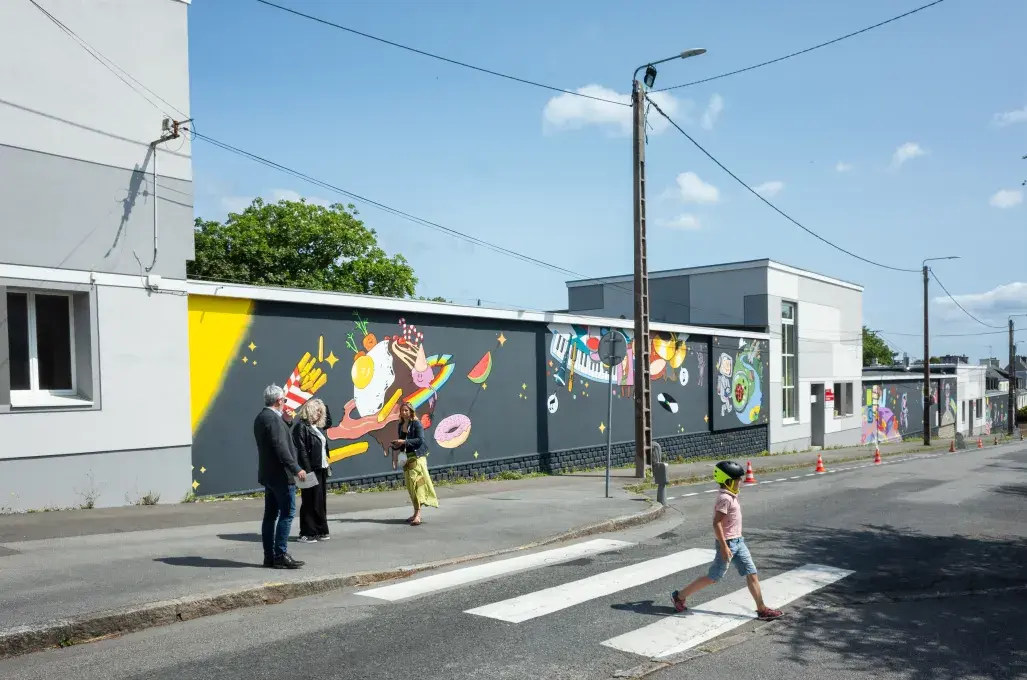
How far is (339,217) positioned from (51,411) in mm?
29301

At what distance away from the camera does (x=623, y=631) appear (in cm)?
Result: 646

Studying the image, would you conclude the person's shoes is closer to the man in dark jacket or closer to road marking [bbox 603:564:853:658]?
the man in dark jacket

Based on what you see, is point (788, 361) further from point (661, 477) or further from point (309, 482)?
point (309, 482)

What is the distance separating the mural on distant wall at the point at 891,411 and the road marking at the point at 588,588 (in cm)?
4059

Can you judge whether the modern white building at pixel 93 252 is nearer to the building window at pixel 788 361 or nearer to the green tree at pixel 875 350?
the building window at pixel 788 361

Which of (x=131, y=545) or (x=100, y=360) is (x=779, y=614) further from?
(x=100, y=360)

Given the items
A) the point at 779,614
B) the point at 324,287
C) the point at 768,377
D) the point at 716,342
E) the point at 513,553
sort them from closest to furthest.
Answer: the point at 779,614 → the point at 513,553 → the point at 716,342 → the point at 768,377 → the point at 324,287

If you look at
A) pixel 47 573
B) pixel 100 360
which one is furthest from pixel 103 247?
pixel 47 573

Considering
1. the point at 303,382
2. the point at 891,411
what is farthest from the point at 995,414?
the point at 303,382

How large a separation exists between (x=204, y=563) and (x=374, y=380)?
7255 mm

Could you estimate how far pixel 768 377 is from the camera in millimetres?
33406

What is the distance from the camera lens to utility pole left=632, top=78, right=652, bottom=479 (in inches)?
731

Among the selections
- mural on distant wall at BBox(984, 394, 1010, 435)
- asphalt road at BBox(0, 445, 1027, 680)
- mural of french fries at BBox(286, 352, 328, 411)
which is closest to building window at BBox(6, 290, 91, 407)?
mural of french fries at BBox(286, 352, 328, 411)

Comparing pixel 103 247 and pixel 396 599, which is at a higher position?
pixel 103 247
